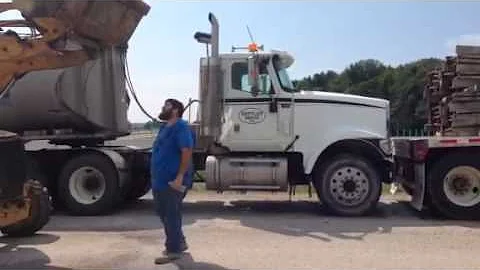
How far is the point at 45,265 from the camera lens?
23.4 ft

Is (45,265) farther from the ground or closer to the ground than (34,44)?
closer to the ground

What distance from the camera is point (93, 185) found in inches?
457

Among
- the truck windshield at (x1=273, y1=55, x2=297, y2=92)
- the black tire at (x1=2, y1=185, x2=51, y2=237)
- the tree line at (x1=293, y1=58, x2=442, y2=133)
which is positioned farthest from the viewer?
the tree line at (x1=293, y1=58, x2=442, y2=133)

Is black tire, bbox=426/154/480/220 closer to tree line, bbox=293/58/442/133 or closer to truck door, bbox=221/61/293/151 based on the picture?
truck door, bbox=221/61/293/151

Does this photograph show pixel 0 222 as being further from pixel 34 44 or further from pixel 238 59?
pixel 238 59

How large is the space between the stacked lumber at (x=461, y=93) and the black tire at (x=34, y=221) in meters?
6.89

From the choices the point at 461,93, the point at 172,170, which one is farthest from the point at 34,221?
the point at 461,93

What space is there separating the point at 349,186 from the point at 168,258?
4639mm

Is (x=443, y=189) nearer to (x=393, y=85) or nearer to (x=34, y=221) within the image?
(x=34, y=221)

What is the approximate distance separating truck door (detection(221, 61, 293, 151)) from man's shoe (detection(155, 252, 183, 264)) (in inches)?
169

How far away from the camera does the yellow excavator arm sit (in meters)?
7.34

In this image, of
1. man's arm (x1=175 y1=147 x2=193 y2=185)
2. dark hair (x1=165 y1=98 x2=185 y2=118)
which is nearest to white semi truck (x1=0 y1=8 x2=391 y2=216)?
dark hair (x1=165 y1=98 x2=185 y2=118)

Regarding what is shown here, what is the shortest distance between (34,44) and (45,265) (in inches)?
100

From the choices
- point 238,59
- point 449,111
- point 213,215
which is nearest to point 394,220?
point 449,111
